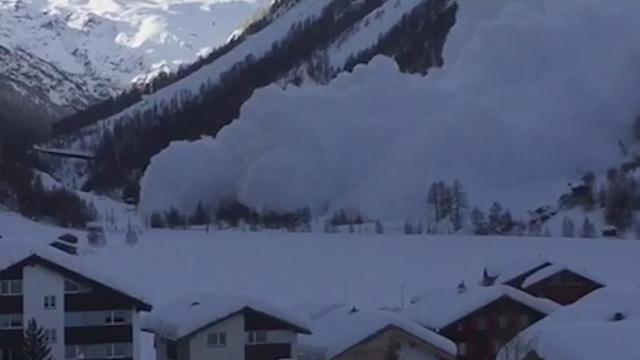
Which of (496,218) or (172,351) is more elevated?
(496,218)

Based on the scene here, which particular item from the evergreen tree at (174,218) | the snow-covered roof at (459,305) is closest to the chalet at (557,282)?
the snow-covered roof at (459,305)

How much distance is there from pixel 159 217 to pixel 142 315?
50.5 metres

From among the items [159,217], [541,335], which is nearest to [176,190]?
[159,217]

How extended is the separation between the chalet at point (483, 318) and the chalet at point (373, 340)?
3.83 ft

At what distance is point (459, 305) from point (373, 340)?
2.52 meters

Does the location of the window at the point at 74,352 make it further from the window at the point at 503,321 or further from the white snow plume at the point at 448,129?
the white snow plume at the point at 448,129

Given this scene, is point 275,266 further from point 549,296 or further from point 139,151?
point 139,151

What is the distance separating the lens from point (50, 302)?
63.5 feet

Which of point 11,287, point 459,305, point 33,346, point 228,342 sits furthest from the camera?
point 459,305

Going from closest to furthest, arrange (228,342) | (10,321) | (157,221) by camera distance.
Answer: (228,342), (10,321), (157,221)

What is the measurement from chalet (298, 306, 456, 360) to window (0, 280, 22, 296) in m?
3.76

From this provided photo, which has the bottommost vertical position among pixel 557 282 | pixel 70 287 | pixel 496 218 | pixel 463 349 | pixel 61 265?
pixel 463 349

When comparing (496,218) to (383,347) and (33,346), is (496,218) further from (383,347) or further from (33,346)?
(33,346)

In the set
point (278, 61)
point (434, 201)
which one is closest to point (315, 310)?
point (434, 201)
